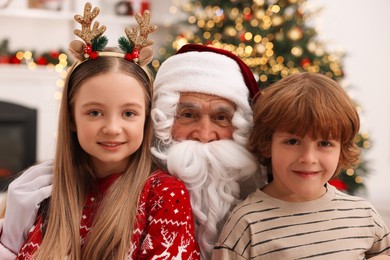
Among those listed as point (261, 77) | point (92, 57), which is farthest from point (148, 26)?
point (261, 77)

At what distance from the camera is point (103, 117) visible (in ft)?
4.50

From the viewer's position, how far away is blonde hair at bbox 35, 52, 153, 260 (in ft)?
4.44

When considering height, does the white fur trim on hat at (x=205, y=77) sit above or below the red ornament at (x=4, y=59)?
above

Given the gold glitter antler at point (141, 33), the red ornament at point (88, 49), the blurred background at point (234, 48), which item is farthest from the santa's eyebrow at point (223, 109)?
the blurred background at point (234, 48)

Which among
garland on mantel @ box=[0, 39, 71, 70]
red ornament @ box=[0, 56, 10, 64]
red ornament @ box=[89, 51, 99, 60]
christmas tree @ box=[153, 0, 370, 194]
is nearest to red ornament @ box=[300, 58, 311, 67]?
christmas tree @ box=[153, 0, 370, 194]

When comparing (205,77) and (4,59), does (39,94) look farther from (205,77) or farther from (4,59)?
(205,77)

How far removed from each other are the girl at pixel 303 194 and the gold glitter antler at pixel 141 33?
0.34m

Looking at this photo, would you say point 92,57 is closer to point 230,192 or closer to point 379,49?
point 230,192

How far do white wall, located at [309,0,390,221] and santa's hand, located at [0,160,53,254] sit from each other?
15.1 ft

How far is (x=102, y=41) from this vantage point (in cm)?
143

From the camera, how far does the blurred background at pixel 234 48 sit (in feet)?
13.1

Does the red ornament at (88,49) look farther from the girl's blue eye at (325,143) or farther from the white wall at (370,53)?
the white wall at (370,53)

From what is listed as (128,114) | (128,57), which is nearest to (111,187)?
(128,114)

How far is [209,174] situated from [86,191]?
0.34 m
